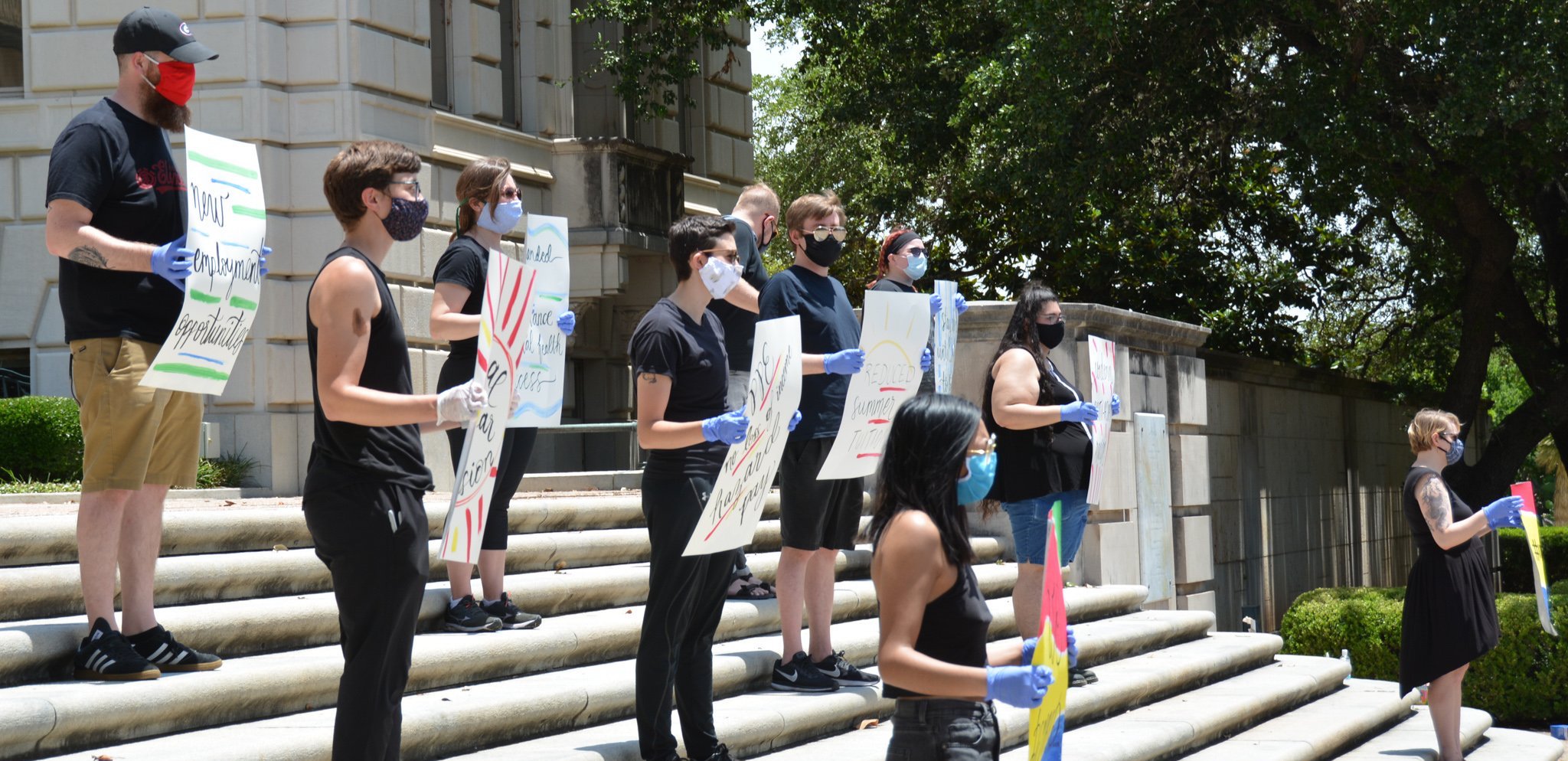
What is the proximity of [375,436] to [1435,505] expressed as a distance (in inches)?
239

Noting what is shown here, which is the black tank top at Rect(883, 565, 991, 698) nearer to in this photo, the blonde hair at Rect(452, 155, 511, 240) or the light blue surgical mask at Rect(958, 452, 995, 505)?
the light blue surgical mask at Rect(958, 452, 995, 505)

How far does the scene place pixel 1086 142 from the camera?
15008 millimetres

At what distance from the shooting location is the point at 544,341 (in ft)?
20.6

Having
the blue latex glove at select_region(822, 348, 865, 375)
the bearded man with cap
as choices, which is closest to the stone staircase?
the bearded man with cap

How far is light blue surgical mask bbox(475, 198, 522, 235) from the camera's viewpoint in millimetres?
6191

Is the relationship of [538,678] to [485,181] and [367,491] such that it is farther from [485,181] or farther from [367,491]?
[367,491]

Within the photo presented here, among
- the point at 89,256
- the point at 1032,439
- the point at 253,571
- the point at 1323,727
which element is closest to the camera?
the point at 89,256

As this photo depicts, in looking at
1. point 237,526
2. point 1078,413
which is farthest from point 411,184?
point 1078,413

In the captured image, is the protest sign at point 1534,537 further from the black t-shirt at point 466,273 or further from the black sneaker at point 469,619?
the black t-shirt at point 466,273

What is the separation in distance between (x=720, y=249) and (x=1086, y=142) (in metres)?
10.3

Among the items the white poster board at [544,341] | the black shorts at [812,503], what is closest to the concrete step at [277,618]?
the white poster board at [544,341]

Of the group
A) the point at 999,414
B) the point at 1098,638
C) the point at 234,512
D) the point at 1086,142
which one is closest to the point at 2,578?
the point at 234,512

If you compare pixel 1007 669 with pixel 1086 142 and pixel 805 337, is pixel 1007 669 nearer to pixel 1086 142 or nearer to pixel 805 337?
pixel 805 337

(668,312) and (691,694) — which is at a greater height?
(668,312)
